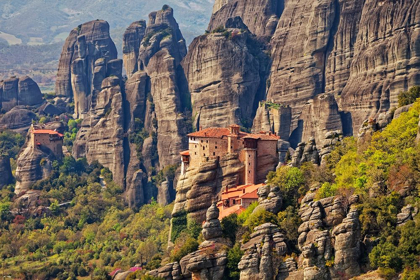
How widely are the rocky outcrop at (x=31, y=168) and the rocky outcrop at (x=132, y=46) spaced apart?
102ft

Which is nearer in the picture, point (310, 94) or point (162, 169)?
point (310, 94)

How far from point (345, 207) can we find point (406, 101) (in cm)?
1983

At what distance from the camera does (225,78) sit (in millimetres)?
147875

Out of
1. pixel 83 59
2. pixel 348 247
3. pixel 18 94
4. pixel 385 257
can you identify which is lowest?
pixel 385 257

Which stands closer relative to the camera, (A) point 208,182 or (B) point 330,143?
(B) point 330,143

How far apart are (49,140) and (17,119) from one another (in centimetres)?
2376

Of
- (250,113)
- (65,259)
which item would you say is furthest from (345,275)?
(250,113)

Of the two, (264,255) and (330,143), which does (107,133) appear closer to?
(330,143)

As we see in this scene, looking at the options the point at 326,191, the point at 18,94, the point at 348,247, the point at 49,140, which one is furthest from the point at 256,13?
the point at 348,247

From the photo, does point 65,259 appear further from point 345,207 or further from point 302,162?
point 345,207

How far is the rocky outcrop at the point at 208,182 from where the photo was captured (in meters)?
99.3

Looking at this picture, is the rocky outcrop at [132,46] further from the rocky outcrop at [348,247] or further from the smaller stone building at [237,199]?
the rocky outcrop at [348,247]

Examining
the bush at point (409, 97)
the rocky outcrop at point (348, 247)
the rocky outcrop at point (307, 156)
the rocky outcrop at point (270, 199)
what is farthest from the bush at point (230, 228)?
the bush at point (409, 97)

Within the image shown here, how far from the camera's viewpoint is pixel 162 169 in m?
152
